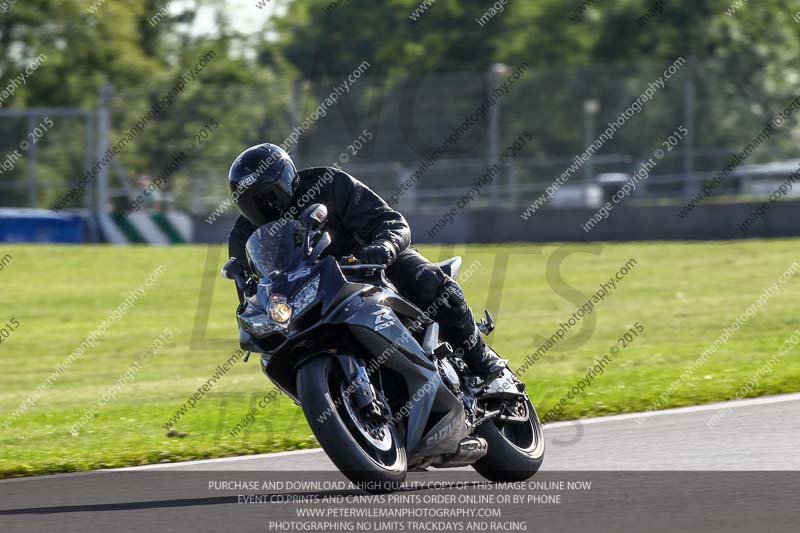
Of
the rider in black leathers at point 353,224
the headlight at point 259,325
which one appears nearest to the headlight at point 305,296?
the headlight at point 259,325

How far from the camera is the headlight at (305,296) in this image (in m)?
6.18

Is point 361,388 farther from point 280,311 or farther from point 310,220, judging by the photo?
point 310,220

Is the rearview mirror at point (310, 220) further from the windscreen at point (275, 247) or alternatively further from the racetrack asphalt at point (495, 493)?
the racetrack asphalt at point (495, 493)

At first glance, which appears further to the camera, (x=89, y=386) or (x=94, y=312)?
(x=94, y=312)

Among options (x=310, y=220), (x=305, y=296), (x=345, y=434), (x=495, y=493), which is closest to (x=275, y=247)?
(x=310, y=220)

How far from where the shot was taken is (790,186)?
23359mm

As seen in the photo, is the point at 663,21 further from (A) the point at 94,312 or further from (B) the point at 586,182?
(A) the point at 94,312

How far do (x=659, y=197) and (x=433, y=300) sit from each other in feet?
58.7

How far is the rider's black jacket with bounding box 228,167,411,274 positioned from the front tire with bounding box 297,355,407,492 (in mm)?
904

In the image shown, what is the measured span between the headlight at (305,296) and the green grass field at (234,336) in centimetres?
247

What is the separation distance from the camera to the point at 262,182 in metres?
6.60

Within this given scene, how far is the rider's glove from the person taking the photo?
21.3 feet

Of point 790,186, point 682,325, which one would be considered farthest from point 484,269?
point 682,325

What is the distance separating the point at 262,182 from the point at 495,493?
72.4 inches
